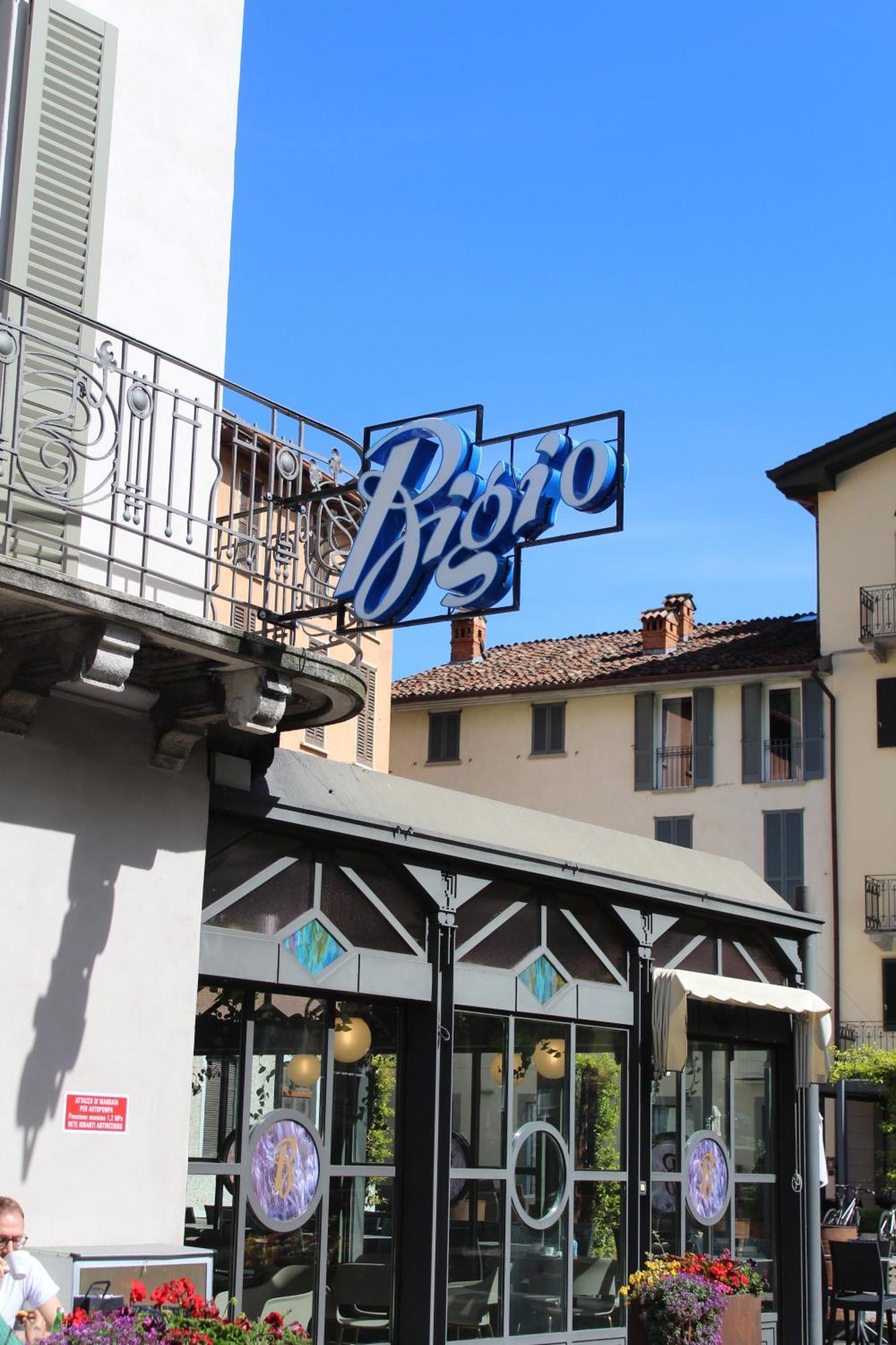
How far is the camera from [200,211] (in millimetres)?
10188

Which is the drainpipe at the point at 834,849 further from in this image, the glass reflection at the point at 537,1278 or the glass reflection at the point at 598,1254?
the glass reflection at the point at 537,1278

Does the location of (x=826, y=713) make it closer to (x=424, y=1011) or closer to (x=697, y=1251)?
(x=697, y=1251)

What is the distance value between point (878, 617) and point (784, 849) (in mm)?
5299

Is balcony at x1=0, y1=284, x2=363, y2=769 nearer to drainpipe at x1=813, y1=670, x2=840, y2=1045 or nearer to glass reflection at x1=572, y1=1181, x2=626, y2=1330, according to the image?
glass reflection at x1=572, y1=1181, x2=626, y2=1330

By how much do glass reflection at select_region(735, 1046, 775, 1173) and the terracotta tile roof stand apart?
2423cm

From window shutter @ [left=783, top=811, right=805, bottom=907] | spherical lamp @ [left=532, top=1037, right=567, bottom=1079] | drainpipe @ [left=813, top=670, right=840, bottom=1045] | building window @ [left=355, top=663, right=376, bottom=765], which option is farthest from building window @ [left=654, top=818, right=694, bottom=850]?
spherical lamp @ [left=532, top=1037, right=567, bottom=1079]

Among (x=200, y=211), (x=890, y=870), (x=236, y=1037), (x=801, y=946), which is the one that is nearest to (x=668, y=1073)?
(x=801, y=946)

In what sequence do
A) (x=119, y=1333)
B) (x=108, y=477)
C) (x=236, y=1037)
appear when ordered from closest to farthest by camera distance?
(x=119, y=1333) → (x=108, y=477) → (x=236, y=1037)

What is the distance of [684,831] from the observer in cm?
3972

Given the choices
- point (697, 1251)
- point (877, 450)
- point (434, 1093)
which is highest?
point (877, 450)

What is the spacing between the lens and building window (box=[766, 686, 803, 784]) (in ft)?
126

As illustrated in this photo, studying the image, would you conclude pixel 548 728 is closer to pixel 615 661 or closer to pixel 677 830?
pixel 615 661

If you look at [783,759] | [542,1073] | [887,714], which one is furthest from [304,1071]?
[783,759]

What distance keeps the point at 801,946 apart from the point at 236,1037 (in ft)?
22.6
